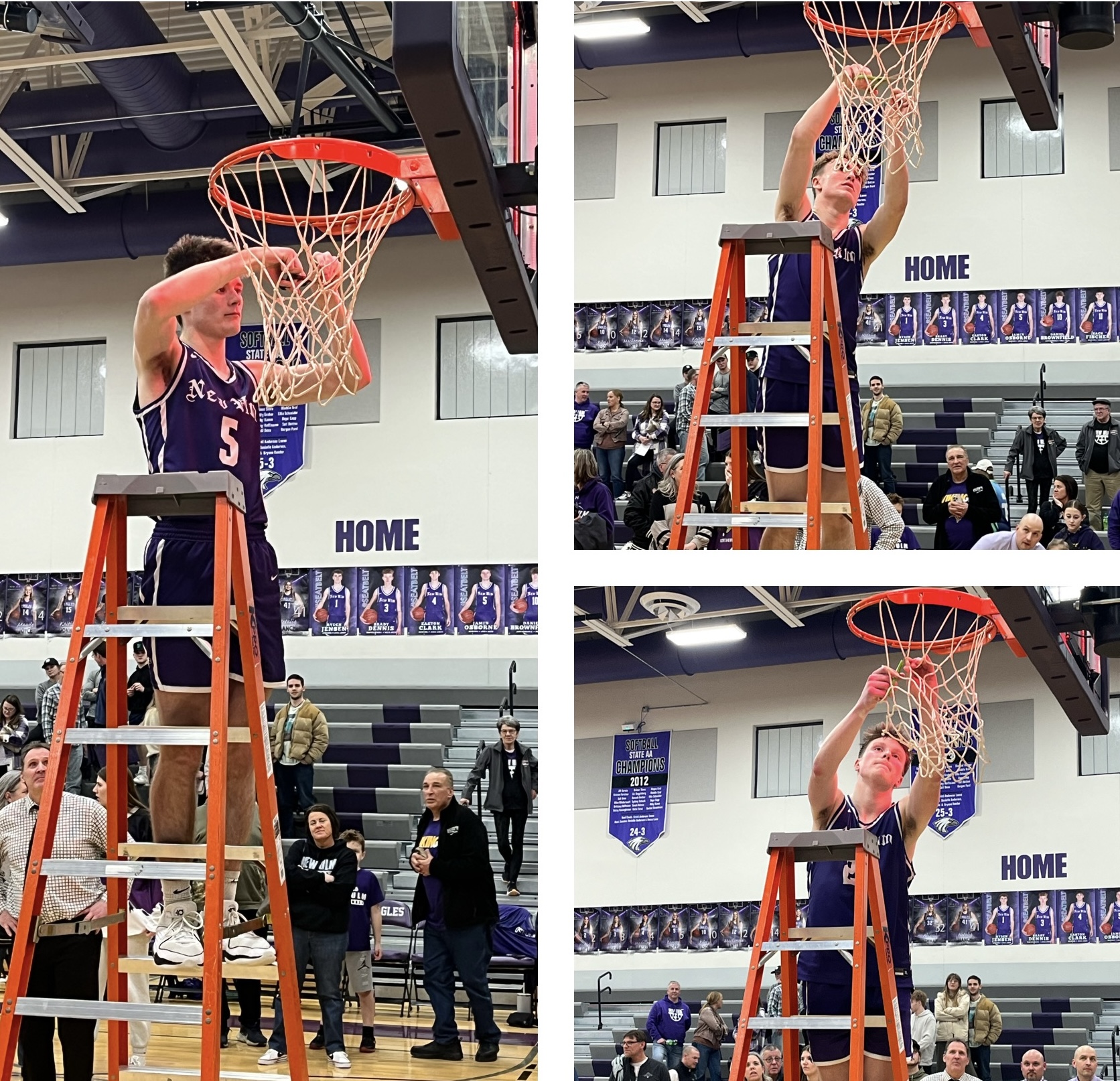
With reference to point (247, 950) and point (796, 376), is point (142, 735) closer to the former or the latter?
point (247, 950)

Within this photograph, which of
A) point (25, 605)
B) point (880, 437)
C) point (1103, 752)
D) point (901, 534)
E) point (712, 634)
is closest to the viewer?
point (901, 534)

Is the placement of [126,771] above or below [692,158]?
below

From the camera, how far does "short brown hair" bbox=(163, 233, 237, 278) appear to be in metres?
5.42

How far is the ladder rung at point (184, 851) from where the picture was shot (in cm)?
Answer: 404

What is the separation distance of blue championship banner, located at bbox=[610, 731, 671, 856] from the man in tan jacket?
4.93 m

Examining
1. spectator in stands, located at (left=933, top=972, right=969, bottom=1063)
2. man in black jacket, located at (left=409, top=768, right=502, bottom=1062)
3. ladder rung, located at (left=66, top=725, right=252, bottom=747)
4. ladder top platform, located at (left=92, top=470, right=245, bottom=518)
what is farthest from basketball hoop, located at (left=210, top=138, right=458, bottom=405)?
spectator in stands, located at (left=933, top=972, right=969, bottom=1063)

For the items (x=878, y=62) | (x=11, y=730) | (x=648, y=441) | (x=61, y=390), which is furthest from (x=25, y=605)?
(x=878, y=62)

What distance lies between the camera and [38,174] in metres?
14.4

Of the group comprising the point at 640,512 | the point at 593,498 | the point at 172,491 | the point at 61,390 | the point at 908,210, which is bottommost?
the point at 172,491

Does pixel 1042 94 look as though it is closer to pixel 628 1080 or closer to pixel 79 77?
pixel 628 1080

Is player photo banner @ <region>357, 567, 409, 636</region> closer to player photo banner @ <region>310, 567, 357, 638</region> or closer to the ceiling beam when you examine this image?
player photo banner @ <region>310, 567, 357, 638</region>

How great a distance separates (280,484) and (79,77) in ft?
15.4

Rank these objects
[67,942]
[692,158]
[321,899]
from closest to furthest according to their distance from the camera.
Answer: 1. [67,942]
2. [321,899]
3. [692,158]

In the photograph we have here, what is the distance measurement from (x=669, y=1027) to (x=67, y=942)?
26.2ft
